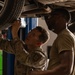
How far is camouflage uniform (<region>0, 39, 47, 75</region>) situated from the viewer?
2.82m

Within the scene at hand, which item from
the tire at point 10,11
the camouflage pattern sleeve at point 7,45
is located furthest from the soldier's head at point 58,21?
the camouflage pattern sleeve at point 7,45

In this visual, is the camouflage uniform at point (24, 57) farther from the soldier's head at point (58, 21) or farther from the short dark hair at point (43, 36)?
the soldier's head at point (58, 21)

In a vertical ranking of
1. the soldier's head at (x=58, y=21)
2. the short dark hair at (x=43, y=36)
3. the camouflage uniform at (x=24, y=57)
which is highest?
the soldier's head at (x=58, y=21)

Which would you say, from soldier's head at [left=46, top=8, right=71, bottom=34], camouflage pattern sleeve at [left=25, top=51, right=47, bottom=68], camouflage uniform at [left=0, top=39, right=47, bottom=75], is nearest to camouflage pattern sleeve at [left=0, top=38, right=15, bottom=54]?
camouflage uniform at [left=0, top=39, right=47, bottom=75]

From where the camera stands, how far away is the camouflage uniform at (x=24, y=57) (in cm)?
282

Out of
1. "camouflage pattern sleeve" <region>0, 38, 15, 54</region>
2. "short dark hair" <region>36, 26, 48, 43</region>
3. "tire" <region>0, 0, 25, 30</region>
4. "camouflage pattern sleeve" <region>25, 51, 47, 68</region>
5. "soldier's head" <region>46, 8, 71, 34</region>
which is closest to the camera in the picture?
"soldier's head" <region>46, 8, 71, 34</region>

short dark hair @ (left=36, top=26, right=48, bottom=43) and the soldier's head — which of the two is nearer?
the soldier's head

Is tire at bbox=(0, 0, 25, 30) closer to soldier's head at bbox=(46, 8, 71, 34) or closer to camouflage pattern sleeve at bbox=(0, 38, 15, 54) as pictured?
soldier's head at bbox=(46, 8, 71, 34)

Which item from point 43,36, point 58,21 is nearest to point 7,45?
point 43,36

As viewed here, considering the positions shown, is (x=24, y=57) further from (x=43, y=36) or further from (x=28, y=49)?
(x=43, y=36)

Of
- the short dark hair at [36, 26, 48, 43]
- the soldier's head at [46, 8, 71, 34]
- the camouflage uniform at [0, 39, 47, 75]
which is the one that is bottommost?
the camouflage uniform at [0, 39, 47, 75]

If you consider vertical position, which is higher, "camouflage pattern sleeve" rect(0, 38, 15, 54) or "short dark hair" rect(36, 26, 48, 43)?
"short dark hair" rect(36, 26, 48, 43)

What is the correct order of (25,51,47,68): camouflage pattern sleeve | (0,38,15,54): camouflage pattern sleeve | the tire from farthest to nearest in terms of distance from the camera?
(0,38,15,54): camouflage pattern sleeve < (25,51,47,68): camouflage pattern sleeve < the tire

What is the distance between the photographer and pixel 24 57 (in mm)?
2980
